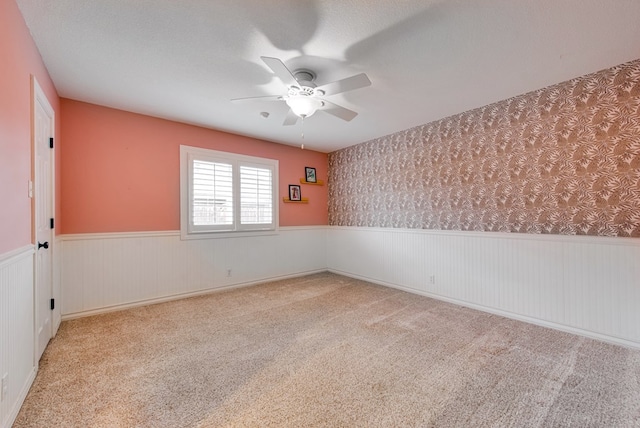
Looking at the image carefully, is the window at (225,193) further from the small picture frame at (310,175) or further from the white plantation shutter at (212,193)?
the small picture frame at (310,175)

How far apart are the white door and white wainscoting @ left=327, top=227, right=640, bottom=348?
13.8 ft

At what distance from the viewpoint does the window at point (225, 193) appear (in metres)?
4.08

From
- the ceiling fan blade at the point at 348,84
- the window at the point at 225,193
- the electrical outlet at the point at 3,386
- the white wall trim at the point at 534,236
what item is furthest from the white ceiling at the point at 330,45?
the electrical outlet at the point at 3,386

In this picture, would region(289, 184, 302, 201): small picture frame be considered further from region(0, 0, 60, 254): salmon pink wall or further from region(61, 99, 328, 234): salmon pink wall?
region(0, 0, 60, 254): salmon pink wall

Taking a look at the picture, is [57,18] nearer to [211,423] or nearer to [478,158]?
[211,423]

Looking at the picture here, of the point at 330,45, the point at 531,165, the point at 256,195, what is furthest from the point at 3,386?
the point at 531,165

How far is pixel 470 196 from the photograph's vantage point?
3635 mm

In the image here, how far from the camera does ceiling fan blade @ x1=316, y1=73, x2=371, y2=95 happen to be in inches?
82.7

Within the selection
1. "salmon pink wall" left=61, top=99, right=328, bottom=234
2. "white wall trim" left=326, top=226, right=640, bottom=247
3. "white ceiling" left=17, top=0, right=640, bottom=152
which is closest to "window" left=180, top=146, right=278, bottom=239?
"salmon pink wall" left=61, top=99, right=328, bottom=234

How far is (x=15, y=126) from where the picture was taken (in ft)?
5.71

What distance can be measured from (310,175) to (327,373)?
4096mm

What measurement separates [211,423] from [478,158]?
383cm

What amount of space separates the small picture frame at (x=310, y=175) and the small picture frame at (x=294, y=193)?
30cm

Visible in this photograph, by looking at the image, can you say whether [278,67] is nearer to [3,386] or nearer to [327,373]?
[327,373]
